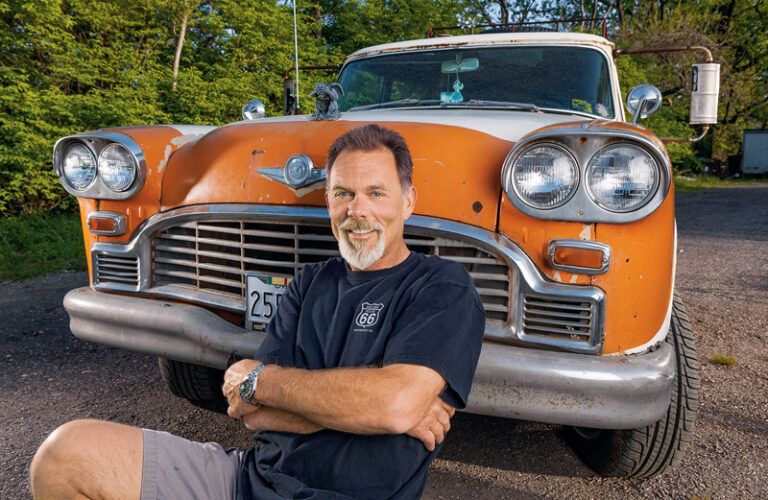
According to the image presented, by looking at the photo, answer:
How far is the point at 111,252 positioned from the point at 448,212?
1.55m

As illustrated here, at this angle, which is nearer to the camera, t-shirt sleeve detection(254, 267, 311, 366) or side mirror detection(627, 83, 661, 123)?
t-shirt sleeve detection(254, 267, 311, 366)

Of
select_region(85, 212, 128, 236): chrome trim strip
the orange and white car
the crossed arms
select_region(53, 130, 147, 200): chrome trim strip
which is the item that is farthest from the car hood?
the crossed arms

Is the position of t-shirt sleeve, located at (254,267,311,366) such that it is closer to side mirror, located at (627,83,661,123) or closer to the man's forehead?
the man's forehead

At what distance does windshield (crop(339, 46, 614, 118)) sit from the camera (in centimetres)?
317

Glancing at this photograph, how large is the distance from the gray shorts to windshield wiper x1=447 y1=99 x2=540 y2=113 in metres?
2.10

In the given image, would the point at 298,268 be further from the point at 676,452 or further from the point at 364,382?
the point at 676,452

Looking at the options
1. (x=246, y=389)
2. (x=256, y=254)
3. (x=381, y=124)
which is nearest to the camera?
(x=246, y=389)

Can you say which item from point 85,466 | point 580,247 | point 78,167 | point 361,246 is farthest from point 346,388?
point 78,167

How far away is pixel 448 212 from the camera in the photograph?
211 cm

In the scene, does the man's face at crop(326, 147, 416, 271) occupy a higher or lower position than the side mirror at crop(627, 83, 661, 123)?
lower

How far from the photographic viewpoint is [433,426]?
1512 mm

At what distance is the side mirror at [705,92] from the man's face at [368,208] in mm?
1916

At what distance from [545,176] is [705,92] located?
56.7 inches

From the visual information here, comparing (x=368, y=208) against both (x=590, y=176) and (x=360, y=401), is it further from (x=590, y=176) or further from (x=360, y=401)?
(x=590, y=176)
